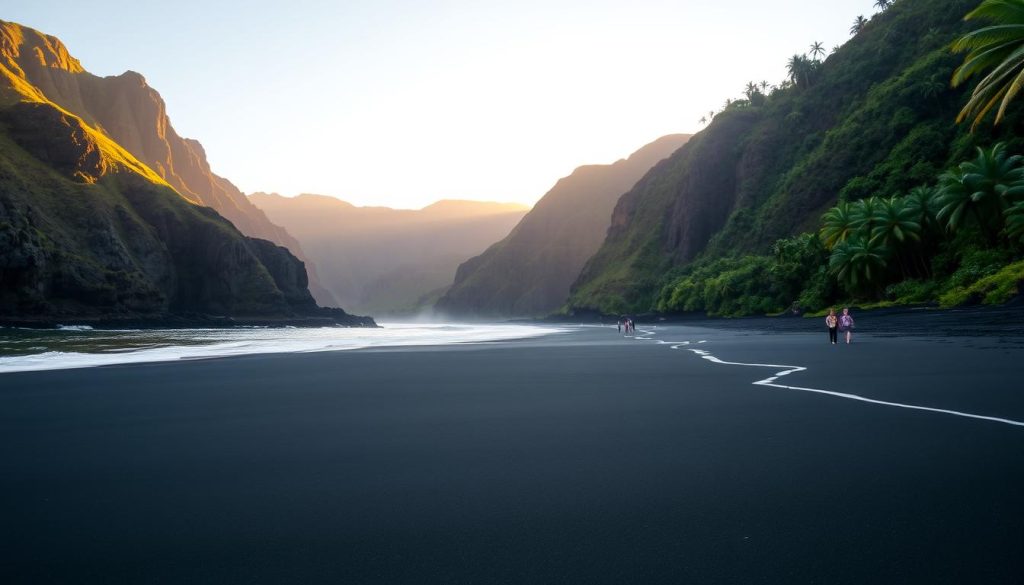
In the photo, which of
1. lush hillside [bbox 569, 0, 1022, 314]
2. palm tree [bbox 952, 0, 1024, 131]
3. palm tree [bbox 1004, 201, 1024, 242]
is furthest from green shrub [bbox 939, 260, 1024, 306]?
palm tree [bbox 952, 0, 1024, 131]

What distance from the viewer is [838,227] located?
6050 centimetres

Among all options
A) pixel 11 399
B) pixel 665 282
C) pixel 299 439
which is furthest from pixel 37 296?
pixel 665 282

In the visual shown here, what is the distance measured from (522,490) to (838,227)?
64.2 metres

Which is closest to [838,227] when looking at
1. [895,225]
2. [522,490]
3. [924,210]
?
[895,225]

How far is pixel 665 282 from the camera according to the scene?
121m

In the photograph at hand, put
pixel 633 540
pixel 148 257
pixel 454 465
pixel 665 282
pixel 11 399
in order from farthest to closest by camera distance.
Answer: pixel 665 282 < pixel 148 257 < pixel 11 399 < pixel 454 465 < pixel 633 540

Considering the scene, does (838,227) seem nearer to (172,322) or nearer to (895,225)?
(895,225)

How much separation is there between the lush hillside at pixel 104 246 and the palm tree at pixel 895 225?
3468 inches

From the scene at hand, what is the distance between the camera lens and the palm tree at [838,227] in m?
59.2

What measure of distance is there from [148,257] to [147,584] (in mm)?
114765

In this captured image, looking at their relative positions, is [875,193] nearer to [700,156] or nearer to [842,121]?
[842,121]

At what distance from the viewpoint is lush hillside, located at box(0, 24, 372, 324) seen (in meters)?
76.5

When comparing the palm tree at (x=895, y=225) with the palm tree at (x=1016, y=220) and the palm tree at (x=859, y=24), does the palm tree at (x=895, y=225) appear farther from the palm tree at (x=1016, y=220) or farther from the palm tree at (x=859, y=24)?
the palm tree at (x=859, y=24)

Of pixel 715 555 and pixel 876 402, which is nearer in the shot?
pixel 715 555
